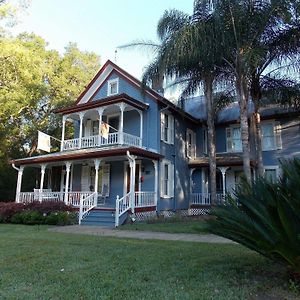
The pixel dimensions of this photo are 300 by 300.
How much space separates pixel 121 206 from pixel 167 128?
6338 mm

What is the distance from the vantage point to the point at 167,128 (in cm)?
2072

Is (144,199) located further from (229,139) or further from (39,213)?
(229,139)

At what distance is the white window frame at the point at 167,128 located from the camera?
20.0 meters

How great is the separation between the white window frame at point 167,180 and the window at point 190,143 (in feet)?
8.70

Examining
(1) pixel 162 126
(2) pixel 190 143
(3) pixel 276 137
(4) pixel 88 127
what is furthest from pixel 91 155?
(3) pixel 276 137

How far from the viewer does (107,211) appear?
16.9 m

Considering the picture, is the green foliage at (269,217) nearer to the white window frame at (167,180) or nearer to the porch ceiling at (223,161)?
the white window frame at (167,180)

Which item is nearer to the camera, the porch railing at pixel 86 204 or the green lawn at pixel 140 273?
the green lawn at pixel 140 273

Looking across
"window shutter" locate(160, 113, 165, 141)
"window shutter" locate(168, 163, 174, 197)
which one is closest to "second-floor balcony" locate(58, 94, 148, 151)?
"window shutter" locate(160, 113, 165, 141)

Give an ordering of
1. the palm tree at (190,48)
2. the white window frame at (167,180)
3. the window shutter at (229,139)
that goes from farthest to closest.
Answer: the window shutter at (229,139) → the white window frame at (167,180) → the palm tree at (190,48)

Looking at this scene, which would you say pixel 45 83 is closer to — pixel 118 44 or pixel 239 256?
pixel 118 44

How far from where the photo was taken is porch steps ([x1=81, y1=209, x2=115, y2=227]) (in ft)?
53.3

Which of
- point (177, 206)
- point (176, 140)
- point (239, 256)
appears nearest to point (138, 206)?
point (177, 206)

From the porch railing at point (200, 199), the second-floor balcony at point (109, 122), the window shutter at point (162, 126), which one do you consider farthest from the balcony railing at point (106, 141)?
the porch railing at point (200, 199)
